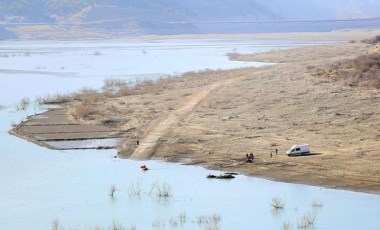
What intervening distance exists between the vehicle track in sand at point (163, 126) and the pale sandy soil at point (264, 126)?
0.04 metres

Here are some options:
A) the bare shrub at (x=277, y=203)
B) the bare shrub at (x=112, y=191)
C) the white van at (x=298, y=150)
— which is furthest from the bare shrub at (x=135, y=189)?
the white van at (x=298, y=150)

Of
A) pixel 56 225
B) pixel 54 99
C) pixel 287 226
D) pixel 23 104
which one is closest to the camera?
pixel 287 226

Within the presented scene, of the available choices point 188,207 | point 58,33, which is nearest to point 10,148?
point 188,207

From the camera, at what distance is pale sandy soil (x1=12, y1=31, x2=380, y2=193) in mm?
28375

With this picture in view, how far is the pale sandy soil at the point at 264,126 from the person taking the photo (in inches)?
1117

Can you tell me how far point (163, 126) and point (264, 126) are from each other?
4.71m

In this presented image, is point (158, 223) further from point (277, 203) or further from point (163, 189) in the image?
point (163, 189)

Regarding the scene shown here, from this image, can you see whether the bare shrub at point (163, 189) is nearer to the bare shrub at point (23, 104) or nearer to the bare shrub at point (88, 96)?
the bare shrub at point (88, 96)

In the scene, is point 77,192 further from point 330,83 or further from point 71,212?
point 330,83

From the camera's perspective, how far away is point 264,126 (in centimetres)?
3609

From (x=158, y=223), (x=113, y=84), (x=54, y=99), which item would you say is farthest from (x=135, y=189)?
(x=113, y=84)

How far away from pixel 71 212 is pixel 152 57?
262 ft

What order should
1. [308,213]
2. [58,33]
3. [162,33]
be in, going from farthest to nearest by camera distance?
[162,33], [58,33], [308,213]

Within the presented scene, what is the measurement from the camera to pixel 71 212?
2325 cm
